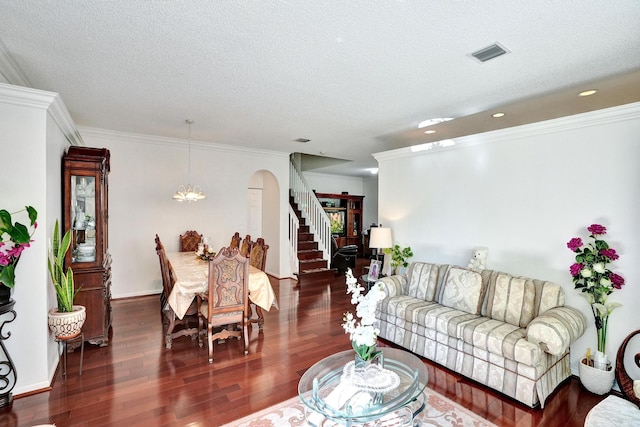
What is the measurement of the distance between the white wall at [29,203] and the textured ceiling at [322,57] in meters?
0.43

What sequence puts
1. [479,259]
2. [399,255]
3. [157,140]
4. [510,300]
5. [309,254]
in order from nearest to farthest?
[510,300] → [479,259] → [399,255] → [157,140] → [309,254]

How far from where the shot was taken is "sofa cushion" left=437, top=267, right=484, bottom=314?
3334 mm

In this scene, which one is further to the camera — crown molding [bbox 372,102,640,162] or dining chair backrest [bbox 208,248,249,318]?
dining chair backrest [bbox 208,248,249,318]

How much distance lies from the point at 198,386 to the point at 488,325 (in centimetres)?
270

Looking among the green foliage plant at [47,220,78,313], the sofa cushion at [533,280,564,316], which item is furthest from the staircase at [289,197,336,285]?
the sofa cushion at [533,280,564,316]

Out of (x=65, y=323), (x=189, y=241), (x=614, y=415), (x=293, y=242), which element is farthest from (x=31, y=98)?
(x=293, y=242)

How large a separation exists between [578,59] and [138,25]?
3.41m

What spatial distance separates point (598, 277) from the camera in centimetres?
277

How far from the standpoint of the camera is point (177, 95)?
350cm

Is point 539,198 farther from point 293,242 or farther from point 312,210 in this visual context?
point 312,210

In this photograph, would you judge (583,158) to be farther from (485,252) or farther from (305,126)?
(305,126)

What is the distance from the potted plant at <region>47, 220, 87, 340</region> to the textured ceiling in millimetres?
1639

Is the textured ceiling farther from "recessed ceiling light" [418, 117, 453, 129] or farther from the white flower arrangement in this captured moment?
the white flower arrangement

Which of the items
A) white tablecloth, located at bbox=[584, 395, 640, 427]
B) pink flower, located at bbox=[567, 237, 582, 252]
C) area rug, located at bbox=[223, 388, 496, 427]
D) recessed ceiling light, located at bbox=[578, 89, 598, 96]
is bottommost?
area rug, located at bbox=[223, 388, 496, 427]
